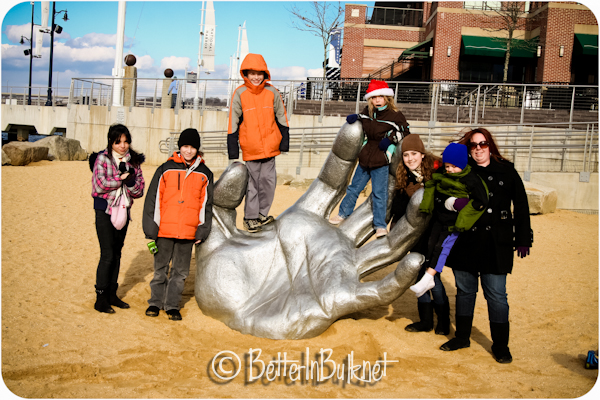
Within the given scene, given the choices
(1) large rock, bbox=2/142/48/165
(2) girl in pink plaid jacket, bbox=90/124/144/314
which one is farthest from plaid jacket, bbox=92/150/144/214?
(1) large rock, bbox=2/142/48/165

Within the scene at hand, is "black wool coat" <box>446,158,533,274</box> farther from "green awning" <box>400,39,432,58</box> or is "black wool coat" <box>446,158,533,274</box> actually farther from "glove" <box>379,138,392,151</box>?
"green awning" <box>400,39,432,58</box>

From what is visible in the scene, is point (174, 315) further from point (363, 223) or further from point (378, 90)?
point (378, 90)

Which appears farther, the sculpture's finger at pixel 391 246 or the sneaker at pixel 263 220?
the sneaker at pixel 263 220

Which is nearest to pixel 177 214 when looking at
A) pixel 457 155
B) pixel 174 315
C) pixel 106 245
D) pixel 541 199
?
pixel 106 245

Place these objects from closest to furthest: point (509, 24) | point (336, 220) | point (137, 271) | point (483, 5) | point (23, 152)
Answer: point (336, 220)
point (137, 271)
point (23, 152)
point (509, 24)
point (483, 5)

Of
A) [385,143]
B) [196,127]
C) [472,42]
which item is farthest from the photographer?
[472,42]

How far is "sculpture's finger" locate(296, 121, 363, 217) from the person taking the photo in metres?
5.25

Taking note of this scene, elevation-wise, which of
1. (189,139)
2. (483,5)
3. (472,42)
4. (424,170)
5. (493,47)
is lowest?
(424,170)

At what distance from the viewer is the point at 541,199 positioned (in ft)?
36.9

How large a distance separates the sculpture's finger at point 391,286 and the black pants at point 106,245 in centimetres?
251

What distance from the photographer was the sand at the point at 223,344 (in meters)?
3.75

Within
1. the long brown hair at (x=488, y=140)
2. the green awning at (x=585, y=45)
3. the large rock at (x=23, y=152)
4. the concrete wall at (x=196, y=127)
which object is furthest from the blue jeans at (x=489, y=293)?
the green awning at (x=585, y=45)

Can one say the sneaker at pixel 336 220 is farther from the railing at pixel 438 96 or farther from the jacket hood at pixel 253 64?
the railing at pixel 438 96

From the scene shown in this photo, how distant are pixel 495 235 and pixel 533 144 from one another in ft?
37.5
